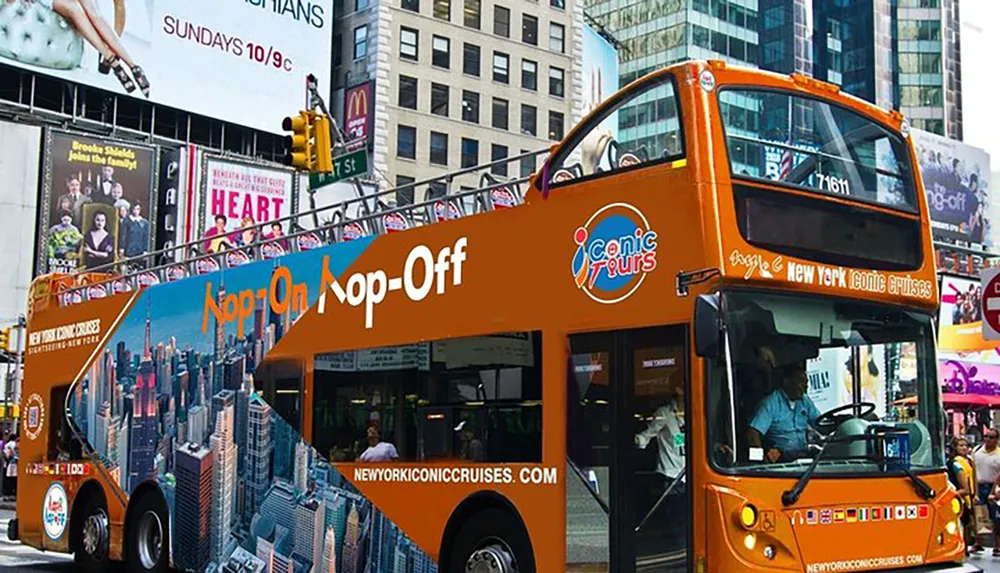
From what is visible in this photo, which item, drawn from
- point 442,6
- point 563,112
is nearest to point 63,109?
point 442,6

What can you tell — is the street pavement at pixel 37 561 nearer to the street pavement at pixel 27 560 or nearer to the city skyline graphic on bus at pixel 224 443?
the street pavement at pixel 27 560

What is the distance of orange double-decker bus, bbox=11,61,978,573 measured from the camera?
8406 millimetres

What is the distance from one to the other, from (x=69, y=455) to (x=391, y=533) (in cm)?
749

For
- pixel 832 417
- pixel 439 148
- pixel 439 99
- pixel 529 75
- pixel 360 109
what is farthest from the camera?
pixel 529 75

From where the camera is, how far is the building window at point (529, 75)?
75312mm

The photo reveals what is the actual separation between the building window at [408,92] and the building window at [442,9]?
4.45 m

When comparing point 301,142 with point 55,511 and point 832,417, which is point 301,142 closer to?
point 55,511

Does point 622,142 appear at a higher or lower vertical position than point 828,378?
higher

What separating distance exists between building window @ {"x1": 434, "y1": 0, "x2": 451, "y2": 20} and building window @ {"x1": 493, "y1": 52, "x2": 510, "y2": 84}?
3769mm

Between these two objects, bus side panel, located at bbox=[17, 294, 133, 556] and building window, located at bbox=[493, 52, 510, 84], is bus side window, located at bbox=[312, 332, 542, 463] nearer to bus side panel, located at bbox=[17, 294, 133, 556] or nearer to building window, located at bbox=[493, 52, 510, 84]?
bus side panel, located at bbox=[17, 294, 133, 556]

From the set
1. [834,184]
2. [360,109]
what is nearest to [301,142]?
[834,184]

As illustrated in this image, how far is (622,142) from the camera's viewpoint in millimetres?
→ 9680

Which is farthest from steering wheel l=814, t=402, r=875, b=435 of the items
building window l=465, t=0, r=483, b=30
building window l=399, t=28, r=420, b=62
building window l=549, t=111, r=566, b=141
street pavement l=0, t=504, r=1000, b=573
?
building window l=549, t=111, r=566, b=141

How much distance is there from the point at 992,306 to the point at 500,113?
62121 millimetres
